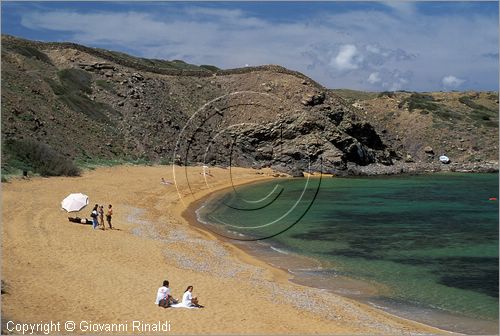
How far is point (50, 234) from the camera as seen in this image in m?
24.1

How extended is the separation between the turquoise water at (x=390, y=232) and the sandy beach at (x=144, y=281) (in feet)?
9.61

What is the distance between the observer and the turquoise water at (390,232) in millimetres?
20859

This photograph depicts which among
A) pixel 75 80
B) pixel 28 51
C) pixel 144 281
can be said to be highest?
pixel 28 51

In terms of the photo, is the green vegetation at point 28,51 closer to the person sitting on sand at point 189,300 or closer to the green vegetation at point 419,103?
the person sitting on sand at point 189,300

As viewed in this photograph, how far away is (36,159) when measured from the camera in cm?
4259

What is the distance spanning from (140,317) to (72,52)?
69.4 metres

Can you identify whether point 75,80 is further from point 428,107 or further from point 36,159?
point 428,107

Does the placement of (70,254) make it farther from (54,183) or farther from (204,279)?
(54,183)

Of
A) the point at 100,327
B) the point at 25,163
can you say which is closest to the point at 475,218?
the point at 100,327

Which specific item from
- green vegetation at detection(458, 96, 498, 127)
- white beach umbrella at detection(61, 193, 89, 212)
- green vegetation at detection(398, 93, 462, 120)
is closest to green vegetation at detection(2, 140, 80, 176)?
white beach umbrella at detection(61, 193, 89, 212)

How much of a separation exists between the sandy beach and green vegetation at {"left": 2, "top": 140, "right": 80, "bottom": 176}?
899cm

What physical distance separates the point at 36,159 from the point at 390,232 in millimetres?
28161

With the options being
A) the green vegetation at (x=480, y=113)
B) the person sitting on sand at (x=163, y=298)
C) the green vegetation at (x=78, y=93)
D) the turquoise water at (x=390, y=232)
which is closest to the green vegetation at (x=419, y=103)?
the green vegetation at (x=480, y=113)

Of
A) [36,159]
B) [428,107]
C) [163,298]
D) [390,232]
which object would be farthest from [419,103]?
[163,298]
